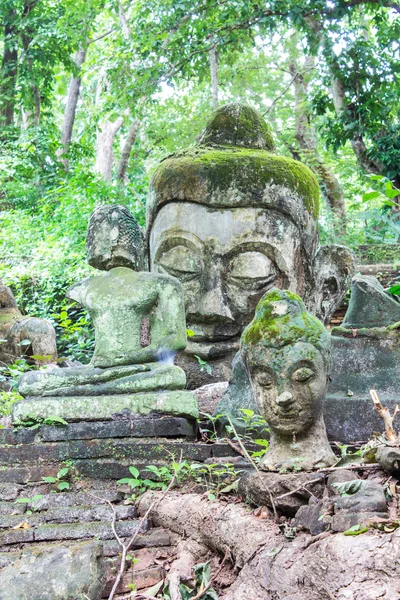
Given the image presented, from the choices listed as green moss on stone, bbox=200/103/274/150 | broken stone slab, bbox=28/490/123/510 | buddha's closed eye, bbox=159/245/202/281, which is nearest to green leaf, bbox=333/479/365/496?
broken stone slab, bbox=28/490/123/510

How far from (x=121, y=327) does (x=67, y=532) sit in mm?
1579

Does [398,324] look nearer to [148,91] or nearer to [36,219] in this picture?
[148,91]

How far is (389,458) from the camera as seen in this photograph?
9.39 ft

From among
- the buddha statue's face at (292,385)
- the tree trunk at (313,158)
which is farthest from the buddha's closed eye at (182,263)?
the tree trunk at (313,158)

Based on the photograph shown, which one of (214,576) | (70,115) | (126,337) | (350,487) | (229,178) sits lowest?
(214,576)

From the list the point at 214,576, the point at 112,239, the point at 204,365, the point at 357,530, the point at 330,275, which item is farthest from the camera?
the point at 330,275

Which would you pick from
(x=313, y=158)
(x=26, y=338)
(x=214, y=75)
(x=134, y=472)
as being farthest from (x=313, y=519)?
(x=313, y=158)

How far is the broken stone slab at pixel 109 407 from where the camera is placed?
4.27 metres

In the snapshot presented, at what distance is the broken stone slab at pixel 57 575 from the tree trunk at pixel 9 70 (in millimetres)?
13796

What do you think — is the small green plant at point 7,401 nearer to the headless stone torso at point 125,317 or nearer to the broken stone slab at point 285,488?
the headless stone torso at point 125,317

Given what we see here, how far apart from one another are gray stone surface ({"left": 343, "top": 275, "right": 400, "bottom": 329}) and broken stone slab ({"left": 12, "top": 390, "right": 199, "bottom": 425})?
110 cm

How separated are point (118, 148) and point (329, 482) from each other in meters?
16.6

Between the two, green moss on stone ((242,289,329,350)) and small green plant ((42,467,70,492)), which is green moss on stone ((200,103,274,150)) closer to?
green moss on stone ((242,289,329,350))

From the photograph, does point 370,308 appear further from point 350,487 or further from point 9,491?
point 9,491
